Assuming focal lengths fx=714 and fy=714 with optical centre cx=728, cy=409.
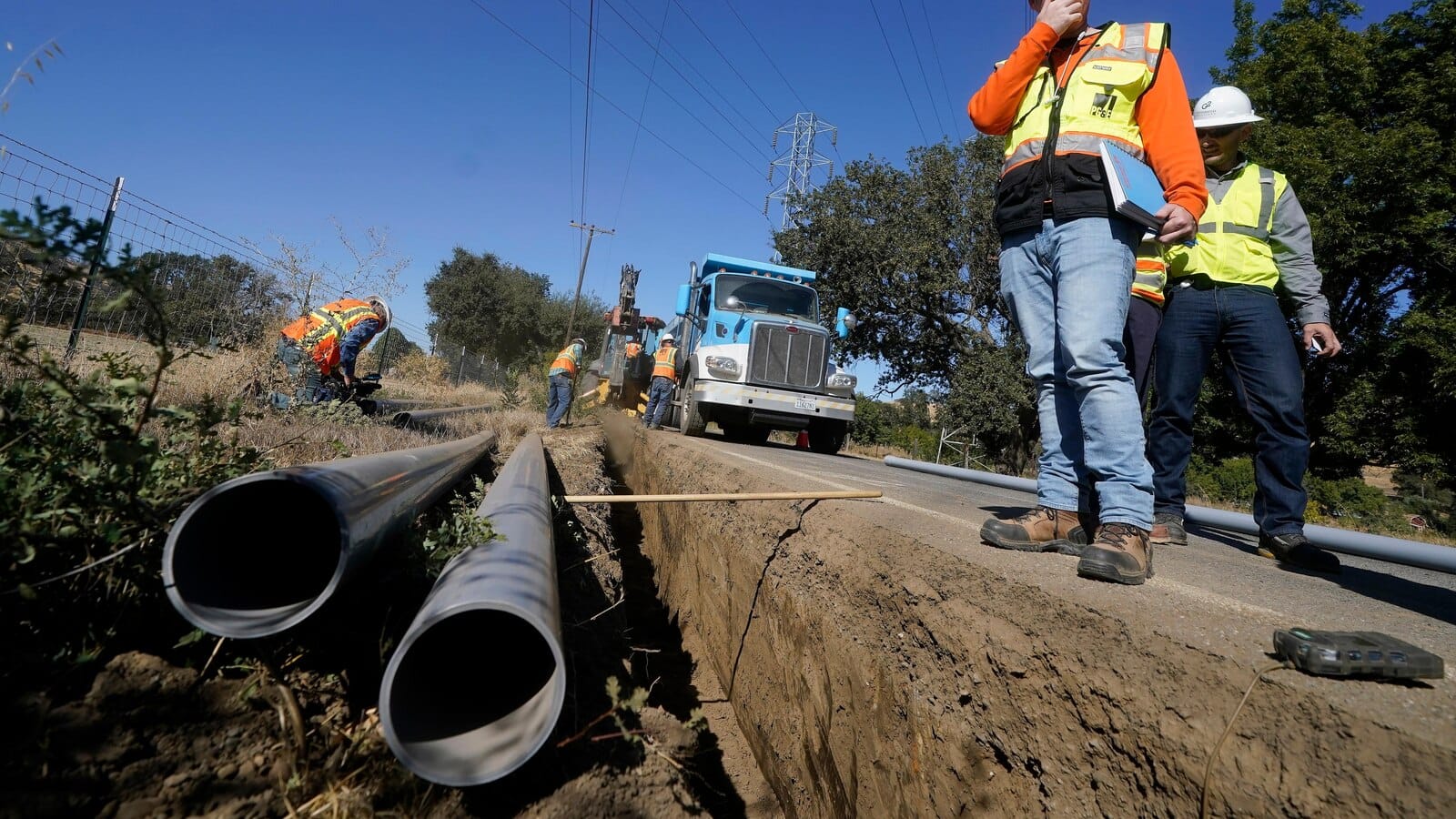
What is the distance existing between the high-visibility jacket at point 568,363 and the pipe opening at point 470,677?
10.1m

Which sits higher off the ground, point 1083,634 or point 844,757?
point 1083,634

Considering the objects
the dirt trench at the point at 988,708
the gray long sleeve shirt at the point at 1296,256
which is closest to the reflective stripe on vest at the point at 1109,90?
the gray long sleeve shirt at the point at 1296,256

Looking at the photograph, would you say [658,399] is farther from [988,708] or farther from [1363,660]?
[1363,660]

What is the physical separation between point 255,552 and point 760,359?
27.9 ft

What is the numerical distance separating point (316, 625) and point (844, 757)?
1.54 meters

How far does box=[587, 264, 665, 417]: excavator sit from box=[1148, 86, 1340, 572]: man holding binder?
1299 cm

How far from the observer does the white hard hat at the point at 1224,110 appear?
9.61 feet

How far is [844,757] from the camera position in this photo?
2.20 m

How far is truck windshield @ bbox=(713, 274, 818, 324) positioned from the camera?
36.2ft

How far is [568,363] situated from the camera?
11.7 meters

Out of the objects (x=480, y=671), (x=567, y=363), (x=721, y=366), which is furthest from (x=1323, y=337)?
(x=567, y=363)

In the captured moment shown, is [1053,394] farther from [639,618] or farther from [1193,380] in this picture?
[639,618]

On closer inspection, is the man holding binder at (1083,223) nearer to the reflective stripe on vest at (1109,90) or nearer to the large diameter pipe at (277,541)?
the reflective stripe on vest at (1109,90)

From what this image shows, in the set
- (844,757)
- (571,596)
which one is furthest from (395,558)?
(844,757)
